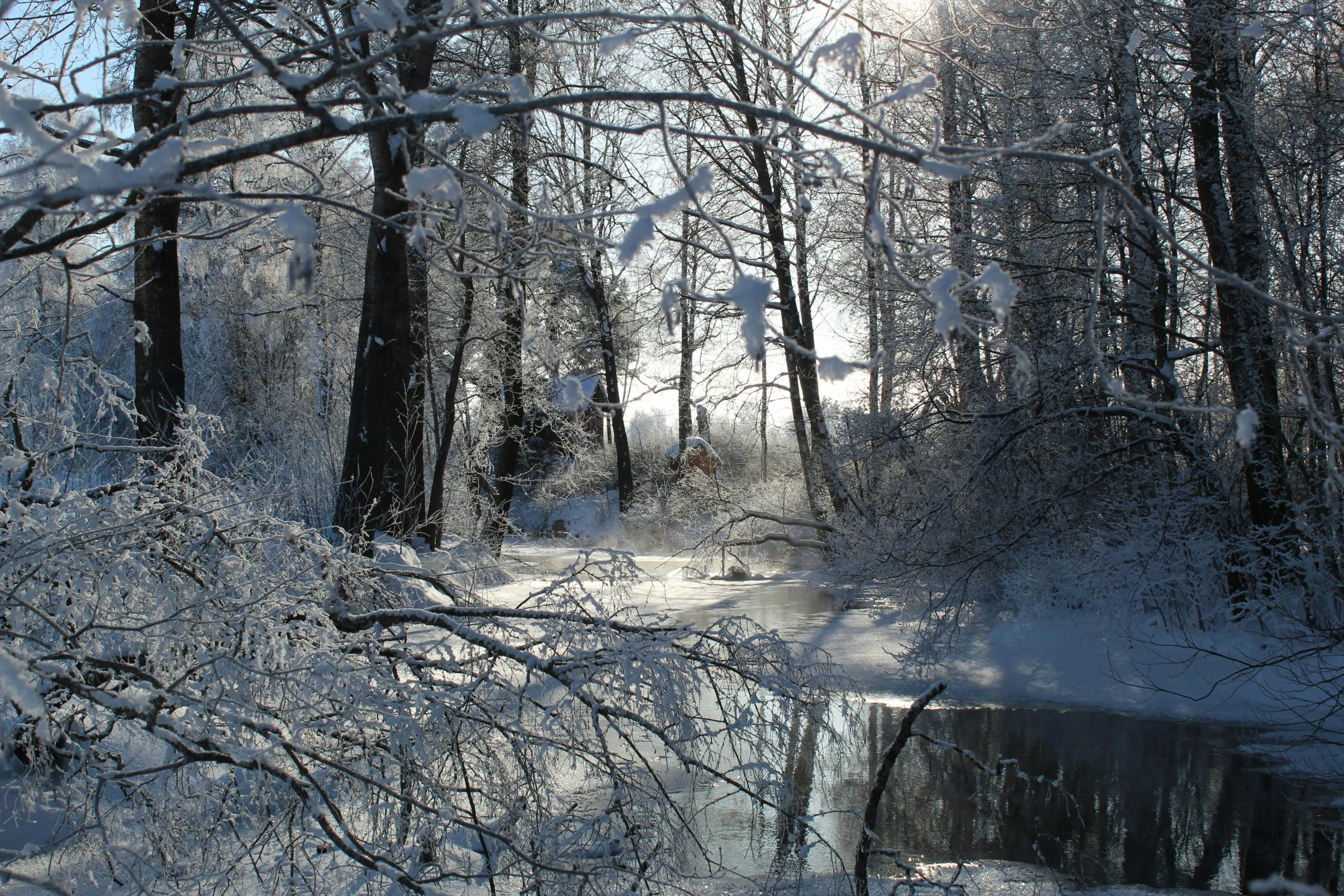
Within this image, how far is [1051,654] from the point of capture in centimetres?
827

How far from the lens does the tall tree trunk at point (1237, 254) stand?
6.95 meters

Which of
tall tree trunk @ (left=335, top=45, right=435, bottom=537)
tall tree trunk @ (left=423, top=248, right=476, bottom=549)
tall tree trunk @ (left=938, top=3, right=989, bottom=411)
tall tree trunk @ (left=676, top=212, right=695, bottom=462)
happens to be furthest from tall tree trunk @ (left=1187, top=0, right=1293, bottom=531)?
tall tree trunk @ (left=423, top=248, right=476, bottom=549)

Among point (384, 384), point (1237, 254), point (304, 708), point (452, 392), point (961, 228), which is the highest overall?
point (961, 228)

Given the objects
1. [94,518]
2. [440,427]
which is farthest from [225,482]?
[440,427]

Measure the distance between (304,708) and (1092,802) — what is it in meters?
4.77

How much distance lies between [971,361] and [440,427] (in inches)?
343

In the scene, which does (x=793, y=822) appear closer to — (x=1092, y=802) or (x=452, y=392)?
(x=1092, y=802)

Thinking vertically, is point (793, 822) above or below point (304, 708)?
below

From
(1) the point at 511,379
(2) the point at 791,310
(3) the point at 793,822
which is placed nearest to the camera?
(3) the point at 793,822

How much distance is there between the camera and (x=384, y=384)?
724 cm

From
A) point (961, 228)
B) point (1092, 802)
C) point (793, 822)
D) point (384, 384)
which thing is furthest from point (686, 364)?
point (793, 822)

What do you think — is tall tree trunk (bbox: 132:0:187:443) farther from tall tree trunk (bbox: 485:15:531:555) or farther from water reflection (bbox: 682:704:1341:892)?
water reflection (bbox: 682:704:1341:892)

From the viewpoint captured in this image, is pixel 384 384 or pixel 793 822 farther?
pixel 384 384

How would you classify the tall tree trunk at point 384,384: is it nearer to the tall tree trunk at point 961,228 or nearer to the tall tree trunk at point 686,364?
the tall tree trunk at point 686,364
